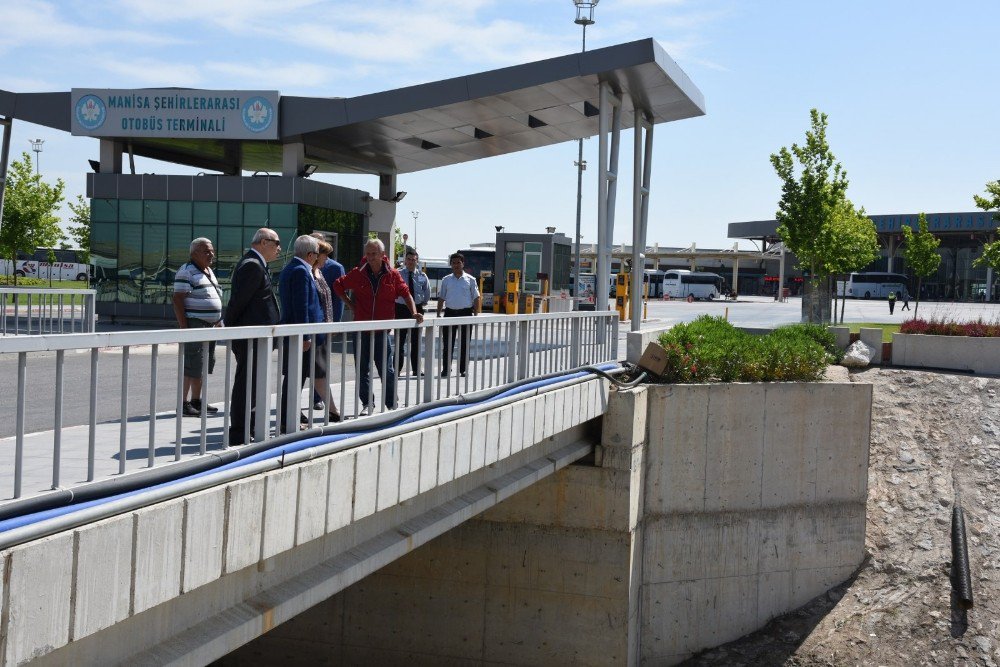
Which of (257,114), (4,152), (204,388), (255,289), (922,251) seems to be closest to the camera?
(204,388)

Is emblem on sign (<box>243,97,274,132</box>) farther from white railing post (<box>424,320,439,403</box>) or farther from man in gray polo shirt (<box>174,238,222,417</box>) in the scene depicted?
white railing post (<box>424,320,439,403</box>)

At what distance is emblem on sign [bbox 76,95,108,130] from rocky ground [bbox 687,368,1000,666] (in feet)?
52.8

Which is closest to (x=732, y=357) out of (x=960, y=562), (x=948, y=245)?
(x=960, y=562)

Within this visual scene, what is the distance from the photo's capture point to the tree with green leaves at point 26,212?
37.1 metres

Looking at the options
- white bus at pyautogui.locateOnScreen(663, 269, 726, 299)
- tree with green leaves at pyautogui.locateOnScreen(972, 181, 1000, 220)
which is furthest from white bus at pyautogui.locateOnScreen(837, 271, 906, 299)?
tree with green leaves at pyautogui.locateOnScreen(972, 181, 1000, 220)

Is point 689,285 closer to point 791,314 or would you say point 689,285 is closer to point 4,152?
point 791,314

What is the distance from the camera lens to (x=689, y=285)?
73.5m

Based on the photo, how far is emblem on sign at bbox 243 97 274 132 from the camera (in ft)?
68.4

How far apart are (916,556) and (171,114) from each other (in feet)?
53.4

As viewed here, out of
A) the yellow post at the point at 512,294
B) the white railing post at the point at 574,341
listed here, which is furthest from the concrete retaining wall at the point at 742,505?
the yellow post at the point at 512,294

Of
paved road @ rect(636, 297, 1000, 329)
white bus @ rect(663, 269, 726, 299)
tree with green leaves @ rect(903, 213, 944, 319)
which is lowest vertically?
paved road @ rect(636, 297, 1000, 329)

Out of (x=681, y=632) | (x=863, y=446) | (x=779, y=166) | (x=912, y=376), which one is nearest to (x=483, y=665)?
(x=681, y=632)

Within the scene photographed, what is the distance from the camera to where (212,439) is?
639cm

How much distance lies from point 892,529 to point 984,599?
171 cm
